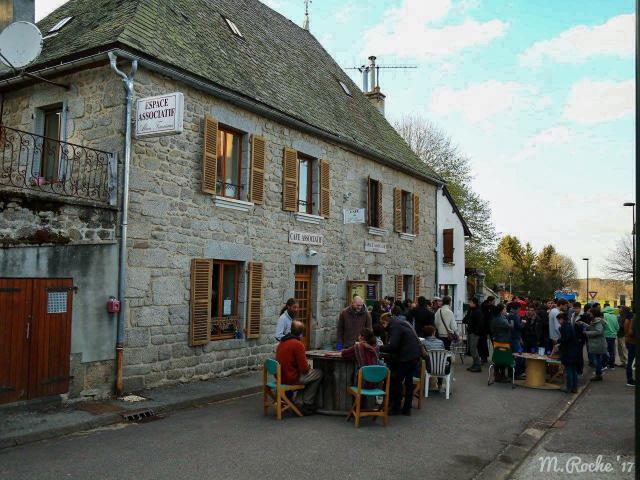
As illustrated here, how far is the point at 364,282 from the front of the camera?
15758 mm

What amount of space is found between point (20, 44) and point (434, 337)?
8496 mm

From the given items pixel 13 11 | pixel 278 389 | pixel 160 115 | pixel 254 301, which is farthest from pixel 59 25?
pixel 278 389

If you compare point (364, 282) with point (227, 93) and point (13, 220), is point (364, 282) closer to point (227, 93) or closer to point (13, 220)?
point (227, 93)

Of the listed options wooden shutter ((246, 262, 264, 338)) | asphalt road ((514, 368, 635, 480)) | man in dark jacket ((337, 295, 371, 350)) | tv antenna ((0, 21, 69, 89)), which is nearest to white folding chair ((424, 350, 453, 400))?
man in dark jacket ((337, 295, 371, 350))

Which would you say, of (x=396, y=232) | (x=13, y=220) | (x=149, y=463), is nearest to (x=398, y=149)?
(x=396, y=232)

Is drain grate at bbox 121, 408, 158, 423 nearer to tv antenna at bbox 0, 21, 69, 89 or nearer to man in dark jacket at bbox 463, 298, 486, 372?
tv antenna at bbox 0, 21, 69, 89

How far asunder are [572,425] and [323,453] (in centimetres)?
390

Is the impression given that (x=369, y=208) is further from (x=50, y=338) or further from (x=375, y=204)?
(x=50, y=338)

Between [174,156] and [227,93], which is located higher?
[227,93]

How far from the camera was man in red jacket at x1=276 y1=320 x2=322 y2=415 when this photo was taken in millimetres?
7824

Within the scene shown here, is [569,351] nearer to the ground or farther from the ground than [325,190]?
nearer to the ground

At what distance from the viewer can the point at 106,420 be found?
7.50m

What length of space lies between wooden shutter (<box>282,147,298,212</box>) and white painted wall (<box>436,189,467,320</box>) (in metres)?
9.34

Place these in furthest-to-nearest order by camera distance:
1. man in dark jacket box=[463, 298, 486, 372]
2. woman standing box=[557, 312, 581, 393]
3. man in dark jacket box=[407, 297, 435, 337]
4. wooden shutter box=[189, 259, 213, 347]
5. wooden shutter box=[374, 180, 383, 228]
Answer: wooden shutter box=[374, 180, 383, 228] < man in dark jacket box=[463, 298, 486, 372] < man in dark jacket box=[407, 297, 435, 337] < wooden shutter box=[189, 259, 213, 347] < woman standing box=[557, 312, 581, 393]
